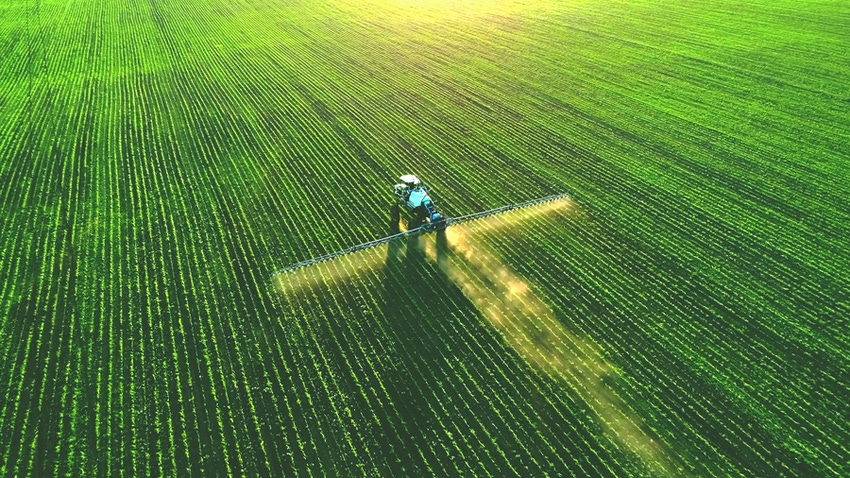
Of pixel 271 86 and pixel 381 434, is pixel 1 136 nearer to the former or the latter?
pixel 271 86

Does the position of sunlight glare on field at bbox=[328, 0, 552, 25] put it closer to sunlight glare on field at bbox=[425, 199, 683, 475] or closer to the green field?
the green field

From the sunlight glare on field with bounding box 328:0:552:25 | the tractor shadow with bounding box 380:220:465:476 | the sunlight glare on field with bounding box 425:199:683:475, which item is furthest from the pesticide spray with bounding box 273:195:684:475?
the sunlight glare on field with bounding box 328:0:552:25

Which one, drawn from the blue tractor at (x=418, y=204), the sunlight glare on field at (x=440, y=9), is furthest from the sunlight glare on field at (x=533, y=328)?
the sunlight glare on field at (x=440, y=9)

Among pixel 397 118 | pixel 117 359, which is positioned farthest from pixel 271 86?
pixel 117 359

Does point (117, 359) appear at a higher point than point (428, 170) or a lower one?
lower

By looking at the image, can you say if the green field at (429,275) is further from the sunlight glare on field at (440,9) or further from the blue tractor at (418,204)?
the sunlight glare on field at (440,9)
